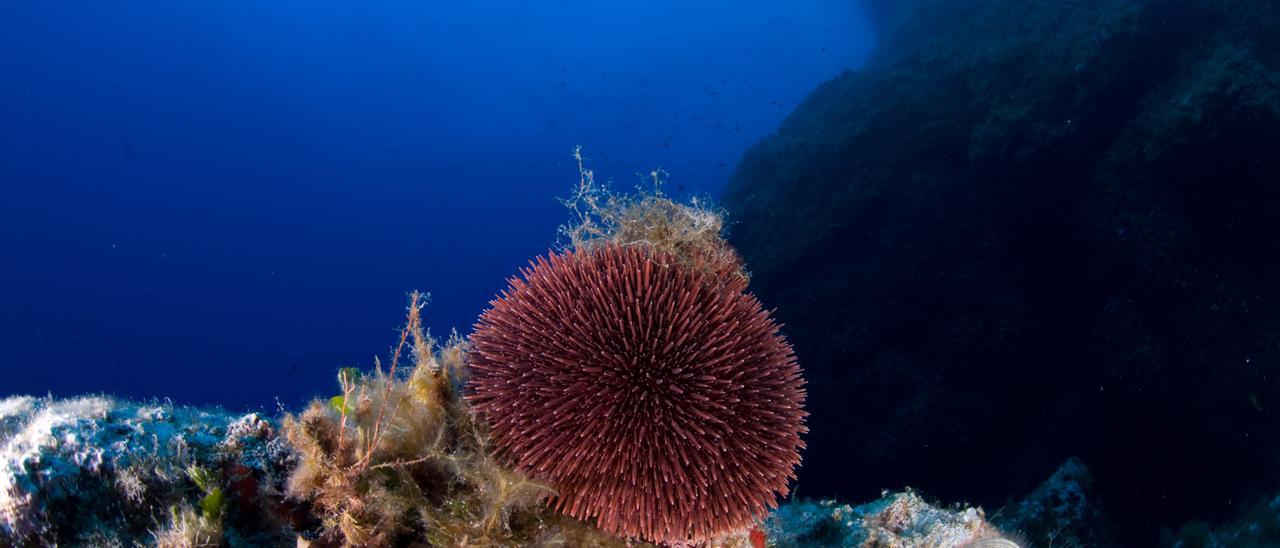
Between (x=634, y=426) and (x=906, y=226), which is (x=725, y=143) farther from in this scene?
(x=634, y=426)

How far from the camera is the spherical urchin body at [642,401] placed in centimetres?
295

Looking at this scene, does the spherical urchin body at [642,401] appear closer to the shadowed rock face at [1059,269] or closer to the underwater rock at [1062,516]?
the underwater rock at [1062,516]

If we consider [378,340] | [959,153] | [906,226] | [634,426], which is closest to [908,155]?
[959,153]

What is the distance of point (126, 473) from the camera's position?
2.69 m

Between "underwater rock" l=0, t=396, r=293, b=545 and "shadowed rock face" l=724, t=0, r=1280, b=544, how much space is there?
1110 cm

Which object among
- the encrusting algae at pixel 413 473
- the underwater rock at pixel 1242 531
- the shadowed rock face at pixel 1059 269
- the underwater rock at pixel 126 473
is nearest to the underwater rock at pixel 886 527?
the encrusting algae at pixel 413 473

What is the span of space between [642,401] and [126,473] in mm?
2318

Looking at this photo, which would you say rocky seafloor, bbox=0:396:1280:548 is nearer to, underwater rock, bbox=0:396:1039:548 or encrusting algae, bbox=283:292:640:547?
underwater rock, bbox=0:396:1039:548

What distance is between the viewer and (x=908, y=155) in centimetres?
1512

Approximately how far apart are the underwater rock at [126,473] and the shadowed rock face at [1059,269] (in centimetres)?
1110

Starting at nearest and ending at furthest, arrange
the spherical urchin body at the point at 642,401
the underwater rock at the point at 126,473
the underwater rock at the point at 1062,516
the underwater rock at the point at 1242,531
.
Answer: the underwater rock at the point at 126,473, the spherical urchin body at the point at 642,401, the underwater rock at the point at 1062,516, the underwater rock at the point at 1242,531

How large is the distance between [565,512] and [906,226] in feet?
41.8

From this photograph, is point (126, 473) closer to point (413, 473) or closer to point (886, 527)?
point (413, 473)

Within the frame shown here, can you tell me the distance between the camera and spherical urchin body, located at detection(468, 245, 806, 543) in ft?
9.66
